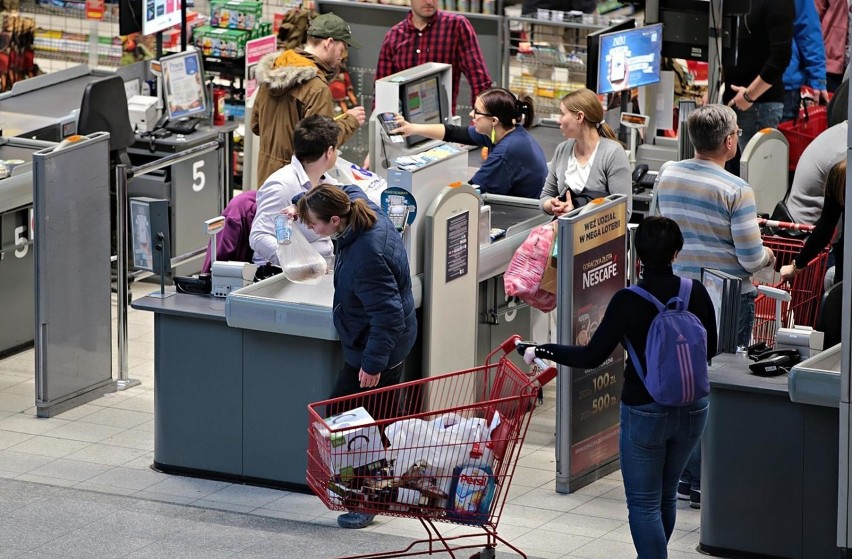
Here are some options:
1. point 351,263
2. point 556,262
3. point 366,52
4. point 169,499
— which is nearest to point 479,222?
point 556,262

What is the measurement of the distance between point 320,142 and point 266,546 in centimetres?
190

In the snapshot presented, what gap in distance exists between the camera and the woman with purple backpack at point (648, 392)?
18.1 feet

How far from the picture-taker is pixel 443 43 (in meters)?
11.1

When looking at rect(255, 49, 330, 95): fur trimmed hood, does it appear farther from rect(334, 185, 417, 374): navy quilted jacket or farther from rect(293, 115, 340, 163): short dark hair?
rect(334, 185, 417, 374): navy quilted jacket

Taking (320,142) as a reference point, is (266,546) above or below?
below

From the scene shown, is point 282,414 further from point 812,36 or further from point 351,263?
point 812,36

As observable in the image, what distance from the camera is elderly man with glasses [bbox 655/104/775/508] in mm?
6535

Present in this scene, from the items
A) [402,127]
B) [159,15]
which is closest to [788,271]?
[402,127]

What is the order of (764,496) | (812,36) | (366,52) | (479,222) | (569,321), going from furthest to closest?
1. (366,52)
2. (812,36)
3. (479,222)
4. (569,321)
5. (764,496)

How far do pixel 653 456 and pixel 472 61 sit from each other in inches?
233

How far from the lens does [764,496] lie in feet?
20.1

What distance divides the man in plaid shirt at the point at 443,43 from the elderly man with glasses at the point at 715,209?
4.43m

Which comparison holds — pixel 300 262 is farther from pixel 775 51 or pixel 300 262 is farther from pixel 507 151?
pixel 775 51

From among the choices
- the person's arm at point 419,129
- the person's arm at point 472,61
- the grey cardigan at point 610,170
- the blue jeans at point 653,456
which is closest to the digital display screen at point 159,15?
the person's arm at point 472,61
